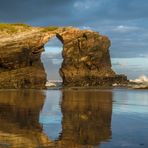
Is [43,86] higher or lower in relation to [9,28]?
lower

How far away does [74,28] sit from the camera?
102 m

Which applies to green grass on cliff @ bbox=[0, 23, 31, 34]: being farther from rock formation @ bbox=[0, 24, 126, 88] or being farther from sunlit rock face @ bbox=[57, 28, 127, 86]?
sunlit rock face @ bbox=[57, 28, 127, 86]

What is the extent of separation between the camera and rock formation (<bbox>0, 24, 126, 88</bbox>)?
8325 cm

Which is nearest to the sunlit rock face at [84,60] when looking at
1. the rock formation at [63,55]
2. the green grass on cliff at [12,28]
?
the rock formation at [63,55]

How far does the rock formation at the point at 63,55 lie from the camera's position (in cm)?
8325

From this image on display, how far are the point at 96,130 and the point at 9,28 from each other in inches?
3227

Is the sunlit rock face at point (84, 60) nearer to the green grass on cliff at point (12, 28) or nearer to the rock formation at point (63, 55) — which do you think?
the rock formation at point (63, 55)

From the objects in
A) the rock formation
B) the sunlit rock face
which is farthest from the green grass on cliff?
the sunlit rock face

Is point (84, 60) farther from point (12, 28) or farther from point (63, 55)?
point (12, 28)

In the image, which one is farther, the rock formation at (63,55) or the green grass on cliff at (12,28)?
the green grass on cliff at (12,28)

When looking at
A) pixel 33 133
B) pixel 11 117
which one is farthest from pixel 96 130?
pixel 11 117

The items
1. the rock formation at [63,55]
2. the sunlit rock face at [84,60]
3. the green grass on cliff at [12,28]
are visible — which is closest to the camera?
the rock formation at [63,55]

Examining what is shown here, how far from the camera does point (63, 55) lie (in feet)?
326

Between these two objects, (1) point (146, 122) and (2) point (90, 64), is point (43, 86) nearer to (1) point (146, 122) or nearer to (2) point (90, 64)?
(2) point (90, 64)
